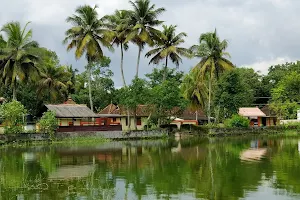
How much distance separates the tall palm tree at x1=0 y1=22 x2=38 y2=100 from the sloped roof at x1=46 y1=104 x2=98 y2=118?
433 cm

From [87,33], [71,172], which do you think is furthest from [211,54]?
[71,172]

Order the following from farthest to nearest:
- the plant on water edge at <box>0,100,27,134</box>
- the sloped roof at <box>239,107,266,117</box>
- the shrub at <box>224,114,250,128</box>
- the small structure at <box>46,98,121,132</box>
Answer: the sloped roof at <box>239,107,266,117</box>, the shrub at <box>224,114,250,128</box>, the small structure at <box>46,98,121,132</box>, the plant on water edge at <box>0,100,27,134</box>

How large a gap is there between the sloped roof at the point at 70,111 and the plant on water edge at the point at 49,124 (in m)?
3.63

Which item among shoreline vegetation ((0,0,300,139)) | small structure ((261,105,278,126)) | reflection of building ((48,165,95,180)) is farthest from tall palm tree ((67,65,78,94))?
reflection of building ((48,165,95,180))

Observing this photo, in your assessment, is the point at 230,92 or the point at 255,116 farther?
the point at 255,116

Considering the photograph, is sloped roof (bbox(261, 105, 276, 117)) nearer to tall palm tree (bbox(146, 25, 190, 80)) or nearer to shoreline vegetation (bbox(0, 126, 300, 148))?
shoreline vegetation (bbox(0, 126, 300, 148))

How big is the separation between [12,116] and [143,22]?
17449mm

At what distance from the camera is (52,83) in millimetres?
49250

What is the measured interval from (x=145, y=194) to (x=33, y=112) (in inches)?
1555

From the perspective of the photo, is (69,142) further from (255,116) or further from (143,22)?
(255,116)

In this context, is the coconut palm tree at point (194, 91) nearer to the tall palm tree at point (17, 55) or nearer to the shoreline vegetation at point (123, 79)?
the shoreline vegetation at point (123, 79)

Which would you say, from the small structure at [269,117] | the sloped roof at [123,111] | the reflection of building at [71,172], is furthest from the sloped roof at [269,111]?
the reflection of building at [71,172]

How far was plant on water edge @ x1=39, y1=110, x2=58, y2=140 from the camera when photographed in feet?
122

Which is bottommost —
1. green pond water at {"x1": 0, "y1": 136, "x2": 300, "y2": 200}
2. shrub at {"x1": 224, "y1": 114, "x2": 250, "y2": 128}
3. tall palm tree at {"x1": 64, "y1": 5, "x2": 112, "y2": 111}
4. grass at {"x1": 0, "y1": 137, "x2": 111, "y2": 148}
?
green pond water at {"x1": 0, "y1": 136, "x2": 300, "y2": 200}
